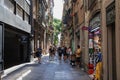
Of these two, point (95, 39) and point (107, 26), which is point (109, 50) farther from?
point (95, 39)

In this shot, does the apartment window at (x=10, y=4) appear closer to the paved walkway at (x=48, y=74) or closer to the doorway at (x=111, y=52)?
the paved walkway at (x=48, y=74)

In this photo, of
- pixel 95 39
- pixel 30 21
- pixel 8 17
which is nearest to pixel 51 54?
pixel 30 21

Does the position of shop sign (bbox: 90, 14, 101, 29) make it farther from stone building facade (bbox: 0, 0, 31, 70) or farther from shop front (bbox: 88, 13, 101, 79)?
stone building facade (bbox: 0, 0, 31, 70)

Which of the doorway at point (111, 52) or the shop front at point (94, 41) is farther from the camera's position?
the shop front at point (94, 41)

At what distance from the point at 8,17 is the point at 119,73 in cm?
1400

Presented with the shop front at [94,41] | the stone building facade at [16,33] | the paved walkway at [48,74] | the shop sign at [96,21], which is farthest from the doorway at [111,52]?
the stone building facade at [16,33]

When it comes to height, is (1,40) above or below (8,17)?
below

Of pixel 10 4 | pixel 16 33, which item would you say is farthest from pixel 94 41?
pixel 16 33

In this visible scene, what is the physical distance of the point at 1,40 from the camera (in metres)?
23.2

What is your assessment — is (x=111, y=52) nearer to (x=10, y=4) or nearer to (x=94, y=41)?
(x=94, y=41)

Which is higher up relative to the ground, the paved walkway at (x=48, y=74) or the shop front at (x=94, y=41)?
the shop front at (x=94, y=41)

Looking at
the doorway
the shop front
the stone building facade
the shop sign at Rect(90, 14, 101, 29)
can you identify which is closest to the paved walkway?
the shop front

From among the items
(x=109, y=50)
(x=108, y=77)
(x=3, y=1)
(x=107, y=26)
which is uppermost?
(x=3, y=1)

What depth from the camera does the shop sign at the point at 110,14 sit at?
1484 cm
